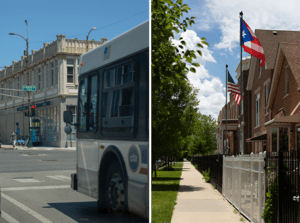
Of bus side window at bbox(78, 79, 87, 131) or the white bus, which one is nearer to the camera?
the white bus

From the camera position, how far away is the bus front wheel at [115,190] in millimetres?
2148

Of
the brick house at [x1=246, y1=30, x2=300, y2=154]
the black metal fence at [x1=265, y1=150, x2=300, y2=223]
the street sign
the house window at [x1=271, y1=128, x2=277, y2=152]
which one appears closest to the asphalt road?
the street sign

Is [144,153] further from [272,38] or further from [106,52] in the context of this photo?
[272,38]

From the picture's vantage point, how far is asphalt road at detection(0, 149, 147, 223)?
2023 mm

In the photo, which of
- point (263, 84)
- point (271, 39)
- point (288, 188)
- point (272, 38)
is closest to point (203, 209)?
point (288, 188)

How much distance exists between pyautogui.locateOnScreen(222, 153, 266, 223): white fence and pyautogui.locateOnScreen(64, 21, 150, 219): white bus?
6.00 meters

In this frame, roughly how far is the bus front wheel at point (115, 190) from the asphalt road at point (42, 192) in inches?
2.1

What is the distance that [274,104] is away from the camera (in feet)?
82.4

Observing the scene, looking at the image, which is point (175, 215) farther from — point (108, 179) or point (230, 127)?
point (230, 127)

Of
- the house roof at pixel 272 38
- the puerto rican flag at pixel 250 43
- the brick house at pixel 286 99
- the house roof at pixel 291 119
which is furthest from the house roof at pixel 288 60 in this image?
the house roof at pixel 272 38

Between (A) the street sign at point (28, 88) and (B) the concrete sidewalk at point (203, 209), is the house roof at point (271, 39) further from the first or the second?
(A) the street sign at point (28, 88)

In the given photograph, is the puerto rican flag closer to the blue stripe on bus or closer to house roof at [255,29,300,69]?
house roof at [255,29,300,69]

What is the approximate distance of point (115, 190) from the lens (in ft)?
7.19

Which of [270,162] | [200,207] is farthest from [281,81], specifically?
[270,162]
